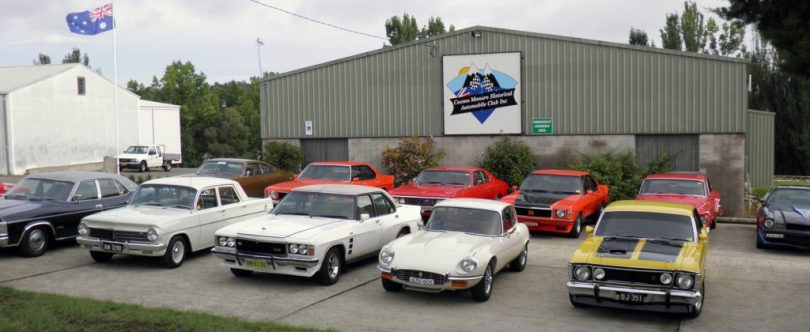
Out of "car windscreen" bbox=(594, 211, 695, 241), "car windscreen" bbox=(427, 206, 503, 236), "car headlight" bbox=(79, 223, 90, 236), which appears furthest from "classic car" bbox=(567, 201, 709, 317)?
"car headlight" bbox=(79, 223, 90, 236)

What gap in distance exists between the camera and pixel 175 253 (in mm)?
11938

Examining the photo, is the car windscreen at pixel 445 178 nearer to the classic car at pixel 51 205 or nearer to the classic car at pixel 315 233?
the classic car at pixel 315 233

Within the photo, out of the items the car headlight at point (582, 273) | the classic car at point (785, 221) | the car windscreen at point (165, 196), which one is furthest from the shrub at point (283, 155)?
the car headlight at point (582, 273)

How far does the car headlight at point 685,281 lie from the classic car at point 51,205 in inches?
424

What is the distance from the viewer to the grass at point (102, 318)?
7.76m

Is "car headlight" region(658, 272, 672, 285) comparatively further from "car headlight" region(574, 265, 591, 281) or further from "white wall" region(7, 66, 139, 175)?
"white wall" region(7, 66, 139, 175)

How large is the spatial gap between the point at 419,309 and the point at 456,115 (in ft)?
49.8

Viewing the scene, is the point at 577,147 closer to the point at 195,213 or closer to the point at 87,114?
the point at 195,213

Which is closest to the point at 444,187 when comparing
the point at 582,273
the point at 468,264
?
the point at 468,264

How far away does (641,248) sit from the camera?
9.26 metres

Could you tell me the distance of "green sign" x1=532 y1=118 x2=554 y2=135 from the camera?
22.9 metres

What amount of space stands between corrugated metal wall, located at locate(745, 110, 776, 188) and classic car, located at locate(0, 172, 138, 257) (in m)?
19.9

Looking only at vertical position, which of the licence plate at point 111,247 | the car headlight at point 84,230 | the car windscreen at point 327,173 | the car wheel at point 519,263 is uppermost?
the car windscreen at point 327,173

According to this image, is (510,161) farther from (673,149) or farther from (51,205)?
(51,205)
